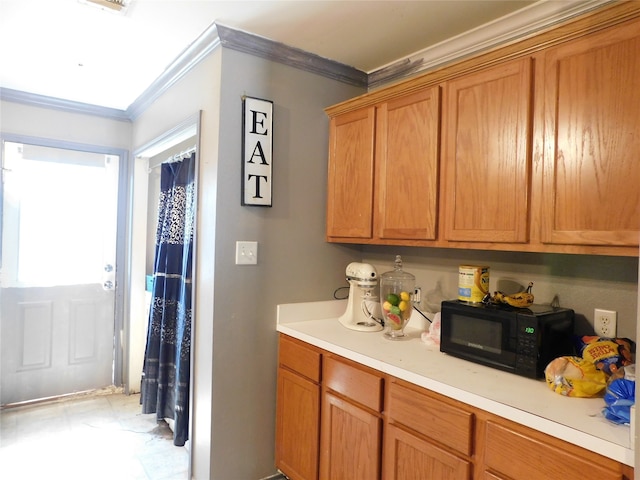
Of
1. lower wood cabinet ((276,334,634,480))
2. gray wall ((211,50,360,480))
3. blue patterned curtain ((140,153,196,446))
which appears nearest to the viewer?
lower wood cabinet ((276,334,634,480))

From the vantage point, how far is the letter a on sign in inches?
80.0

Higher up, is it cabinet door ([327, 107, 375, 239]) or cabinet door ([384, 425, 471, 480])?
cabinet door ([327, 107, 375, 239])

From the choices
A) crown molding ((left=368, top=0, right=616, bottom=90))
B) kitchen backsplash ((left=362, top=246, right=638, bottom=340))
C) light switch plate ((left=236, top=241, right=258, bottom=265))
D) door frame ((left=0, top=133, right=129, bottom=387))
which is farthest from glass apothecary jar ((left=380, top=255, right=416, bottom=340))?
door frame ((left=0, top=133, right=129, bottom=387))

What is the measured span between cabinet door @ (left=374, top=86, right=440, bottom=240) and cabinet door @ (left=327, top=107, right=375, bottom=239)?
0.06m

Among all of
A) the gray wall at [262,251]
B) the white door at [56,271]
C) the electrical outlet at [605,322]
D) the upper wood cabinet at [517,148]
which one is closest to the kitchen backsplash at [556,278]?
the electrical outlet at [605,322]

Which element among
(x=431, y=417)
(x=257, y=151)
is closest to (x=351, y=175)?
(x=257, y=151)

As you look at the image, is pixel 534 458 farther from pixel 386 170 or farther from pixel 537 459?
pixel 386 170

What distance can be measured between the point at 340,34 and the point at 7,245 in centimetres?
276

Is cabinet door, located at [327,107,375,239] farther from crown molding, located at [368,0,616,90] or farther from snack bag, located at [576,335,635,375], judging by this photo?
snack bag, located at [576,335,635,375]

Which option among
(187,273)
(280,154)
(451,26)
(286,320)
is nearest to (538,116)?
(451,26)

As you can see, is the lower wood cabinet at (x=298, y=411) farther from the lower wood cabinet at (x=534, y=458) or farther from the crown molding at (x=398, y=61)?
the crown molding at (x=398, y=61)

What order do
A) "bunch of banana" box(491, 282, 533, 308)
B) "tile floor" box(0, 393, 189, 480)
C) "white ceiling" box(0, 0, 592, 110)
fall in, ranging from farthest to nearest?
"tile floor" box(0, 393, 189, 480) < "white ceiling" box(0, 0, 592, 110) < "bunch of banana" box(491, 282, 533, 308)

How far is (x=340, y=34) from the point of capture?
6.62 feet

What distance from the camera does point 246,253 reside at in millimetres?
2057
